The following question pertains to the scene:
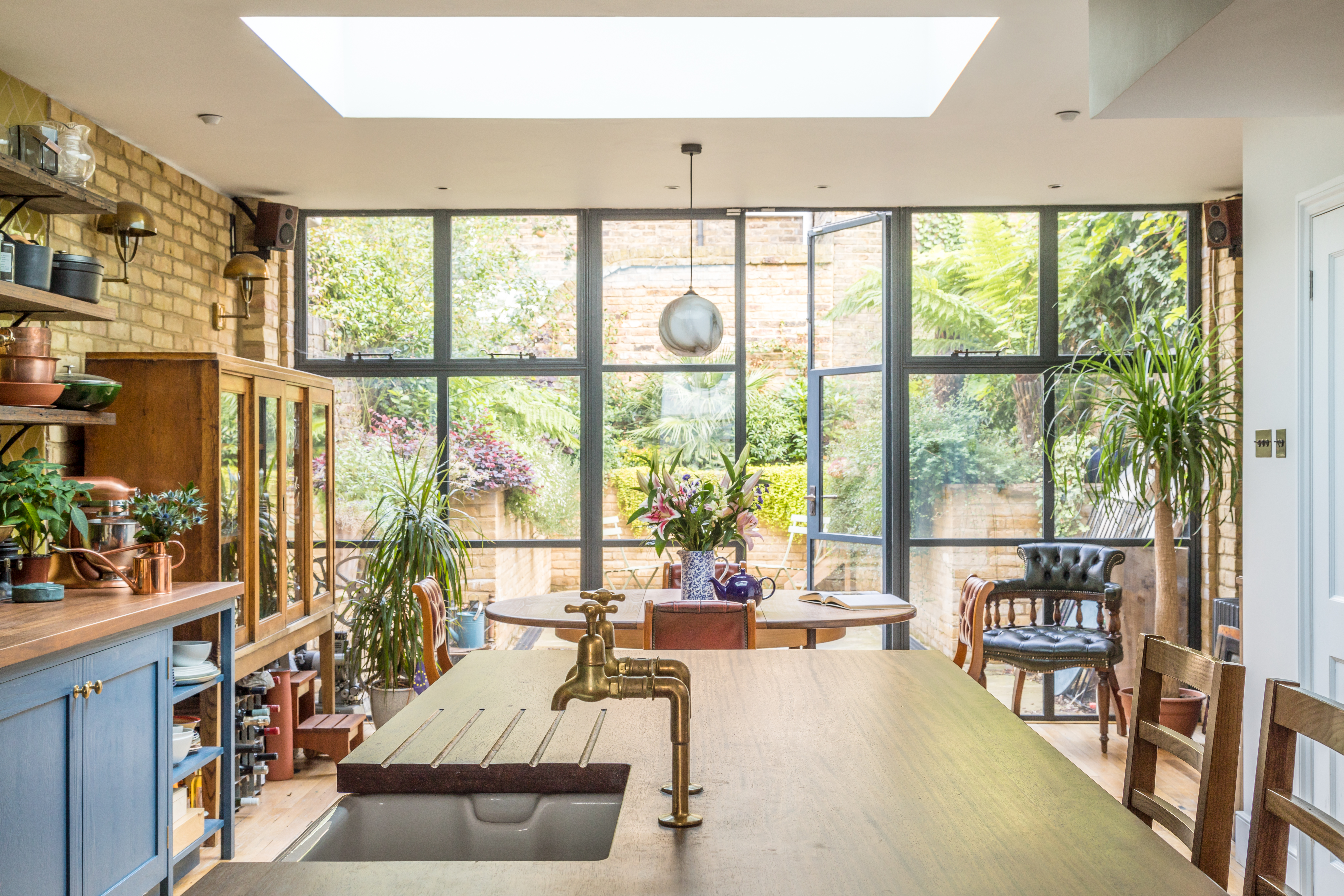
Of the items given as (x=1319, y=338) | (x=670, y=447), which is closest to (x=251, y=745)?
(x=670, y=447)

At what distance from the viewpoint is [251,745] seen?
3.88 metres

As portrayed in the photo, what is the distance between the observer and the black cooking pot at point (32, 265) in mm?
2889

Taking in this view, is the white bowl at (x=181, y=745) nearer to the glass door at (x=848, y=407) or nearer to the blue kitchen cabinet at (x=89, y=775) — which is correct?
the blue kitchen cabinet at (x=89, y=775)

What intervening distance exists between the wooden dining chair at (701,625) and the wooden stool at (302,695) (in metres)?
2.12

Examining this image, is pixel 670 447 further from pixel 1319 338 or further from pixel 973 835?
pixel 973 835

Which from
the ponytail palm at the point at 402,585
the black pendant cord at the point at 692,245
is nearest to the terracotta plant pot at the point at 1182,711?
the black pendant cord at the point at 692,245

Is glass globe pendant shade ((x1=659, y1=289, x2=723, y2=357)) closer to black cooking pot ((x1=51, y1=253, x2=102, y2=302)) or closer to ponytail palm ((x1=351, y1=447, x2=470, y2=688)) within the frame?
ponytail palm ((x1=351, y1=447, x2=470, y2=688))

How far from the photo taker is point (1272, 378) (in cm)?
320

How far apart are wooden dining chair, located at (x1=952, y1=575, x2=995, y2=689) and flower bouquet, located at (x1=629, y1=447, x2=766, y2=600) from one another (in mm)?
844

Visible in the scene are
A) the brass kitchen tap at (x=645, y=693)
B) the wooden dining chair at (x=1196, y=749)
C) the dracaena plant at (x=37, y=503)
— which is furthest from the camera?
the dracaena plant at (x=37, y=503)

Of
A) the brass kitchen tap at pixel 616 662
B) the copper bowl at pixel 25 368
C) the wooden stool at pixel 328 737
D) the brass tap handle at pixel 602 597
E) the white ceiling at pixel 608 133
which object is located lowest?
the wooden stool at pixel 328 737

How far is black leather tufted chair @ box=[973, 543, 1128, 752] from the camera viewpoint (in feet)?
14.8

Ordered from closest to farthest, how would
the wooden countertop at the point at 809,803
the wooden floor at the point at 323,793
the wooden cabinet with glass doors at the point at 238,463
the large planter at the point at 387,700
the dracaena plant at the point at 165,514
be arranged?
the wooden countertop at the point at 809,803 → the dracaena plant at the point at 165,514 → the wooden floor at the point at 323,793 → the wooden cabinet with glass doors at the point at 238,463 → the large planter at the point at 387,700

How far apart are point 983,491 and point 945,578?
1.64ft
